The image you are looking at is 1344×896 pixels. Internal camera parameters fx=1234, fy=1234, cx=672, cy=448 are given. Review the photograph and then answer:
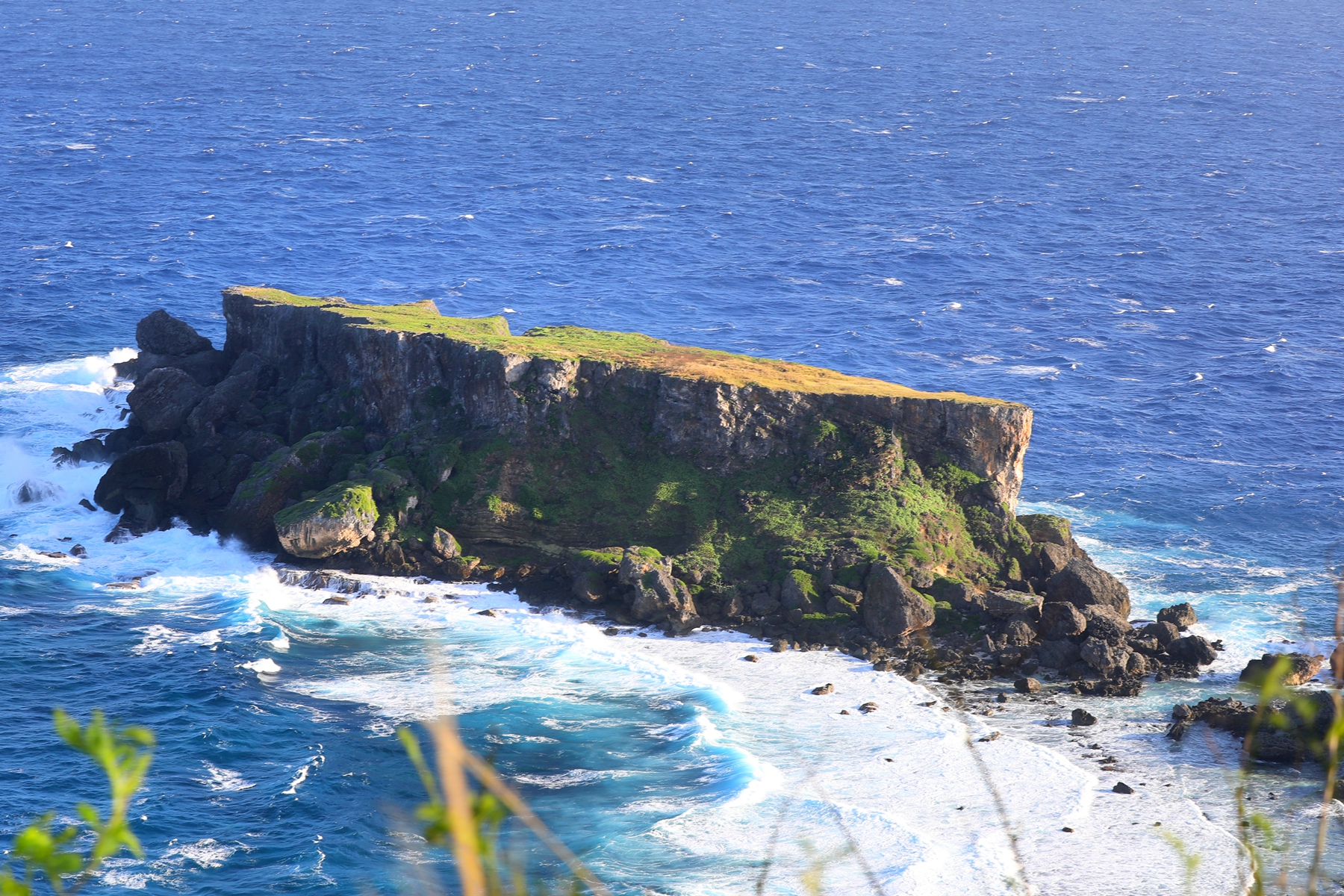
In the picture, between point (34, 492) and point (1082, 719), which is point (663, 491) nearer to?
point (1082, 719)

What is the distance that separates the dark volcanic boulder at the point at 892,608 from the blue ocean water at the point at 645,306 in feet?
12.0

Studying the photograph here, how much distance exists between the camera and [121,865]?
3409 centimetres

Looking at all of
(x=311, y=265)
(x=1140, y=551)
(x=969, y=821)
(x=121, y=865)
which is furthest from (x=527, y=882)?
(x=311, y=265)

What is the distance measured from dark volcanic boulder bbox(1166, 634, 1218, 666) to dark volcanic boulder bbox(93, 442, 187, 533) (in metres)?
44.3

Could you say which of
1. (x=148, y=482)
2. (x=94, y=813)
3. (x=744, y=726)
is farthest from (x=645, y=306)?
(x=94, y=813)

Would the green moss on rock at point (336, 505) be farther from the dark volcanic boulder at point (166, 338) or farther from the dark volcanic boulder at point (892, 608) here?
the dark volcanic boulder at point (892, 608)

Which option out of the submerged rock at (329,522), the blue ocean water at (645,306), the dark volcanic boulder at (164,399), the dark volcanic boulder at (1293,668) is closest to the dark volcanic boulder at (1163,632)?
the blue ocean water at (645,306)

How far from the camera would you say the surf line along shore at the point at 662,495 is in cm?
4972

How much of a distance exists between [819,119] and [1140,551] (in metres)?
108

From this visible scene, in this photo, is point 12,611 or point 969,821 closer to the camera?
point 969,821

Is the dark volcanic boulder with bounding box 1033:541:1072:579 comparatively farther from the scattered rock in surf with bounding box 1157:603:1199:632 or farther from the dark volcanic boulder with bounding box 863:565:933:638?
the dark volcanic boulder with bounding box 863:565:933:638

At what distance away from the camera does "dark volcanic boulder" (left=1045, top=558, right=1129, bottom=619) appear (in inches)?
1998

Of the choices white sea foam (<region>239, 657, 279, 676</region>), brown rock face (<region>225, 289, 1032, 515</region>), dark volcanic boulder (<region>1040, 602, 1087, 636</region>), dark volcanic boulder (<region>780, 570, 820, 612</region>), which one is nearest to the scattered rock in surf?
dark volcanic boulder (<region>1040, 602, 1087, 636</region>)

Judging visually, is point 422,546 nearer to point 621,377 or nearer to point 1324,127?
point 621,377
